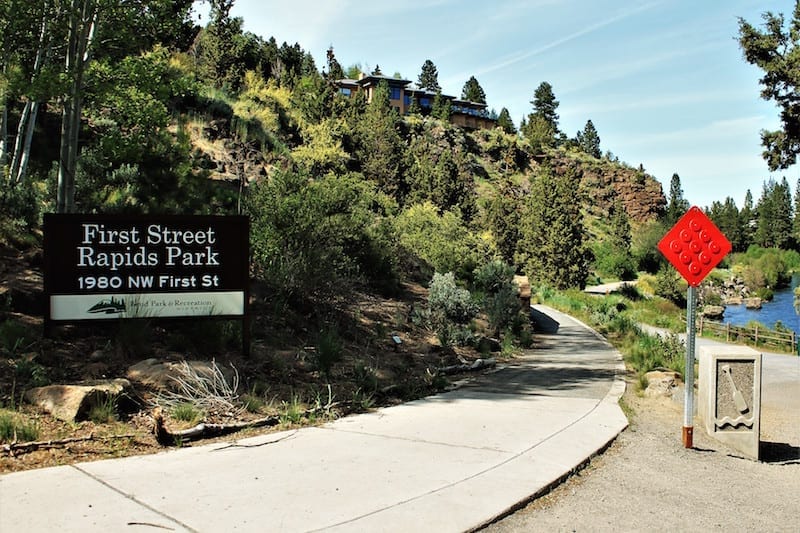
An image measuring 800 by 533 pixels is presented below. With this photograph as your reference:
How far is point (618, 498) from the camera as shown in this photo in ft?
18.9

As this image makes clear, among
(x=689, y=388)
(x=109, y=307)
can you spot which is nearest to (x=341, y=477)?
(x=689, y=388)

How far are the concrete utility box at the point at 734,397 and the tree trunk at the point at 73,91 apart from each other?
930 cm

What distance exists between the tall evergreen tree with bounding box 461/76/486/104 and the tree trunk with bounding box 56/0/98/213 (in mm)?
118120

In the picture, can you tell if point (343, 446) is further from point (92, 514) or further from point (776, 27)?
point (776, 27)

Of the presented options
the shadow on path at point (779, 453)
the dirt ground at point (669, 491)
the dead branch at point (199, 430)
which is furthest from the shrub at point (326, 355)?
the shadow on path at point (779, 453)

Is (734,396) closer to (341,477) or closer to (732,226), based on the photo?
(341,477)

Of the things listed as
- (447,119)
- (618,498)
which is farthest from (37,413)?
(447,119)

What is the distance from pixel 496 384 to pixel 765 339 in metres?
26.5

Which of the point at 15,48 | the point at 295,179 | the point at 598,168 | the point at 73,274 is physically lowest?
the point at 73,274

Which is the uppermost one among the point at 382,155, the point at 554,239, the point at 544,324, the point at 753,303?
the point at 382,155

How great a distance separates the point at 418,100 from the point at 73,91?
10499cm

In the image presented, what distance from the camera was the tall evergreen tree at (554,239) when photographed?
180 feet

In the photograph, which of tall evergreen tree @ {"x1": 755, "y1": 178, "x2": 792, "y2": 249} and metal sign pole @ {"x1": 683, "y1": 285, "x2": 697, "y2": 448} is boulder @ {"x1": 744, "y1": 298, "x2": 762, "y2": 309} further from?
metal sign pole @ {"x1": 683, "y1": 285, "x2": 697, "y2": 448}

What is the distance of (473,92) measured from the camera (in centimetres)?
12619
